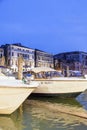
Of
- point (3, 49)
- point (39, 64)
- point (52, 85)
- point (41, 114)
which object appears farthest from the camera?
point (39, 64)

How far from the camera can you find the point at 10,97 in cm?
1289

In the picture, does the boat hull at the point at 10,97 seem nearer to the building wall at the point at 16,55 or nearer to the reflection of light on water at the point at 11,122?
the reflection of light on water at the point at 11,122

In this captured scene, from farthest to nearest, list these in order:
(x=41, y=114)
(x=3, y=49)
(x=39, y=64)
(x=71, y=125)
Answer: (x=39, y=64) → (x=3, y=49) → (x=41, y=114) → (x=71, y=125)

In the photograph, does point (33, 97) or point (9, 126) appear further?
point (33, 97)

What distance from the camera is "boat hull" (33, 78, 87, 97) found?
20578 mm

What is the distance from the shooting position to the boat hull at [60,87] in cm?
2058

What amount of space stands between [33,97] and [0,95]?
349 inches

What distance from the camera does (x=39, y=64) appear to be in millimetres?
100438

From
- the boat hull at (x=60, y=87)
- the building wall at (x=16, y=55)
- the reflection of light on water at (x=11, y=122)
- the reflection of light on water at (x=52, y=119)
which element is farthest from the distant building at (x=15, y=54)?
the reflection of light on water at (x=11, y=122)

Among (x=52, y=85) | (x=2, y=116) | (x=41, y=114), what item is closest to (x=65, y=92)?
(x=52, y=85)

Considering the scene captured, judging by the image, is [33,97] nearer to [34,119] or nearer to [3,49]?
[34,119]

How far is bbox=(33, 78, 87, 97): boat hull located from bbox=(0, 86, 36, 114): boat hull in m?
7.26

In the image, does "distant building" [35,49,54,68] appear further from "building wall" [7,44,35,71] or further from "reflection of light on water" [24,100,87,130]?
"reflection of light on water" [24,100,87,130]

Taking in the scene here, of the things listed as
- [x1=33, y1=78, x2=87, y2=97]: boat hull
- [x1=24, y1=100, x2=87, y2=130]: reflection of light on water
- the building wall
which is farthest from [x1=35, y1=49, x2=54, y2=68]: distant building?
[x1=24, y1=100, x2=87, y2=130]: reflection of light on water
